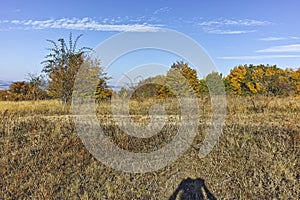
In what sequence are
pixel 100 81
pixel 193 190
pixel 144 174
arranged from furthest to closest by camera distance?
pixel 100 81 < pixel 144 174 < pixel 193 190

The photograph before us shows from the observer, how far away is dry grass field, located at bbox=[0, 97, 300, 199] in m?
4.52

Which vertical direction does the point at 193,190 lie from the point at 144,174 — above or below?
below

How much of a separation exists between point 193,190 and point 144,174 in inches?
38.0

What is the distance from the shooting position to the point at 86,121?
25.0 ft

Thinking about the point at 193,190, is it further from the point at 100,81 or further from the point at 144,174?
the point at 100,81

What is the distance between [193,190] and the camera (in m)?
4.67

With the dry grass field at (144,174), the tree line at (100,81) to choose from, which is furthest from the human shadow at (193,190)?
the tree line at (100,81)

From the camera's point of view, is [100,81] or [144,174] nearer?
[144,174]

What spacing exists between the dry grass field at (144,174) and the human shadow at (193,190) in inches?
3.3

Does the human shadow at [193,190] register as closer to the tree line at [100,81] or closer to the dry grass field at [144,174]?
the dry grass field at [144,174]

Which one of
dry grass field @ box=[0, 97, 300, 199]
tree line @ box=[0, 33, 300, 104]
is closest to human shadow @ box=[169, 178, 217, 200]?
dry grass field @ box=[0, 97, 300, 199]

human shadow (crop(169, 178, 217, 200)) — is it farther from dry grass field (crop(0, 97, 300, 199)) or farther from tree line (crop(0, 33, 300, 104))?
tree line (crop(0, 33, 300, 104))

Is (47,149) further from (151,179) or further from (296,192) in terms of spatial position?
(296,192)

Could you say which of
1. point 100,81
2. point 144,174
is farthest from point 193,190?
point 100,81
